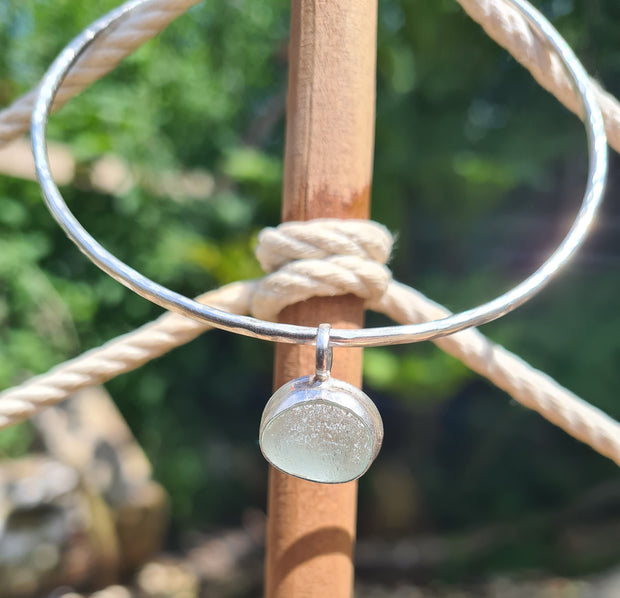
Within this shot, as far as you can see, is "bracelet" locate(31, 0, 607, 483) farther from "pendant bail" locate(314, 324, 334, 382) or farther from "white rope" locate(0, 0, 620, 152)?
"white rope" locate(0, 0, 620, 152)

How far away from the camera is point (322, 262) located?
49 cm

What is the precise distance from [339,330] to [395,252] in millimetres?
1856

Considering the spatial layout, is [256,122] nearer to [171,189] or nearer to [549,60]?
[171,189]

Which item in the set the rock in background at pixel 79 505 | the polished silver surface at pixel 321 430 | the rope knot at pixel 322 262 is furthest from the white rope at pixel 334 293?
the rock in background at pixel 79 505

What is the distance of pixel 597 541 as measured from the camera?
2162mm

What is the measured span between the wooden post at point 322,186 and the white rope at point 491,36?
0.10m

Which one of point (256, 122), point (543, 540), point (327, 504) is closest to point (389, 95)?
point (256, 122)

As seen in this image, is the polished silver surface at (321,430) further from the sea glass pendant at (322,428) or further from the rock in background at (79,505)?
the rock in background at (79,505)

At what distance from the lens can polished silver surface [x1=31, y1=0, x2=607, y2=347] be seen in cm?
42

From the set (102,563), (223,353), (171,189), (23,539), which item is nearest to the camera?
(23,539)

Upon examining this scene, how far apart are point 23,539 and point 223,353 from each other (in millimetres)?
1001

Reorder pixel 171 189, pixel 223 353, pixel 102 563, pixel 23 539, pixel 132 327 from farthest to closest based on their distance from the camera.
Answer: pixel 223 353, pixel 171 189, pixel 132 327, pixel 102 563, pixel 23 539

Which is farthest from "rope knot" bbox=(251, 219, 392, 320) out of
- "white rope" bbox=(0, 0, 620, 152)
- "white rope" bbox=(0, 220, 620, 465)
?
"white rope" bbox=(0, 0, 620, 152)

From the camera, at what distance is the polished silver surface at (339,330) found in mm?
420
